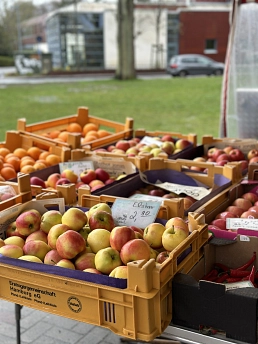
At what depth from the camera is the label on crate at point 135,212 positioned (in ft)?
6.59

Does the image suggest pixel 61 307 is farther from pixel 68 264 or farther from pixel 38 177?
pixel 38 177

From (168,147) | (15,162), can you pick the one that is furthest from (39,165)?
(168,147)

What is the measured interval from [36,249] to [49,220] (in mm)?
192

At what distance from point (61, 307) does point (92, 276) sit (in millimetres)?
205

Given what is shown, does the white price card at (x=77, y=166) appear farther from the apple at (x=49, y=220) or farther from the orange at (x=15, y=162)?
the apple at (x=49, y=220)

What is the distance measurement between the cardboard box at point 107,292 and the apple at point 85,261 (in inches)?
5.9

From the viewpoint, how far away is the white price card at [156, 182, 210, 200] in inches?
103

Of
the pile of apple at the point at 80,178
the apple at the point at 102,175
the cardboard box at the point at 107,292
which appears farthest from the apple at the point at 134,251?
the apple at the point at 102,175

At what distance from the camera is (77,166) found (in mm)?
3160

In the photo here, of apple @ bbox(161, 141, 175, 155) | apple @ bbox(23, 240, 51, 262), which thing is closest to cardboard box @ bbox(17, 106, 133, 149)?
apple @ bbox(161, 141, 175, 155)

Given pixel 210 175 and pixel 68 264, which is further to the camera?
pixel 210 175

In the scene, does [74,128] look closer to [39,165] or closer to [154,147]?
[154,147]

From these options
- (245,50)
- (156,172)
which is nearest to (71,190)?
(156,172)

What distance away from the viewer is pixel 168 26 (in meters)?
33.3
